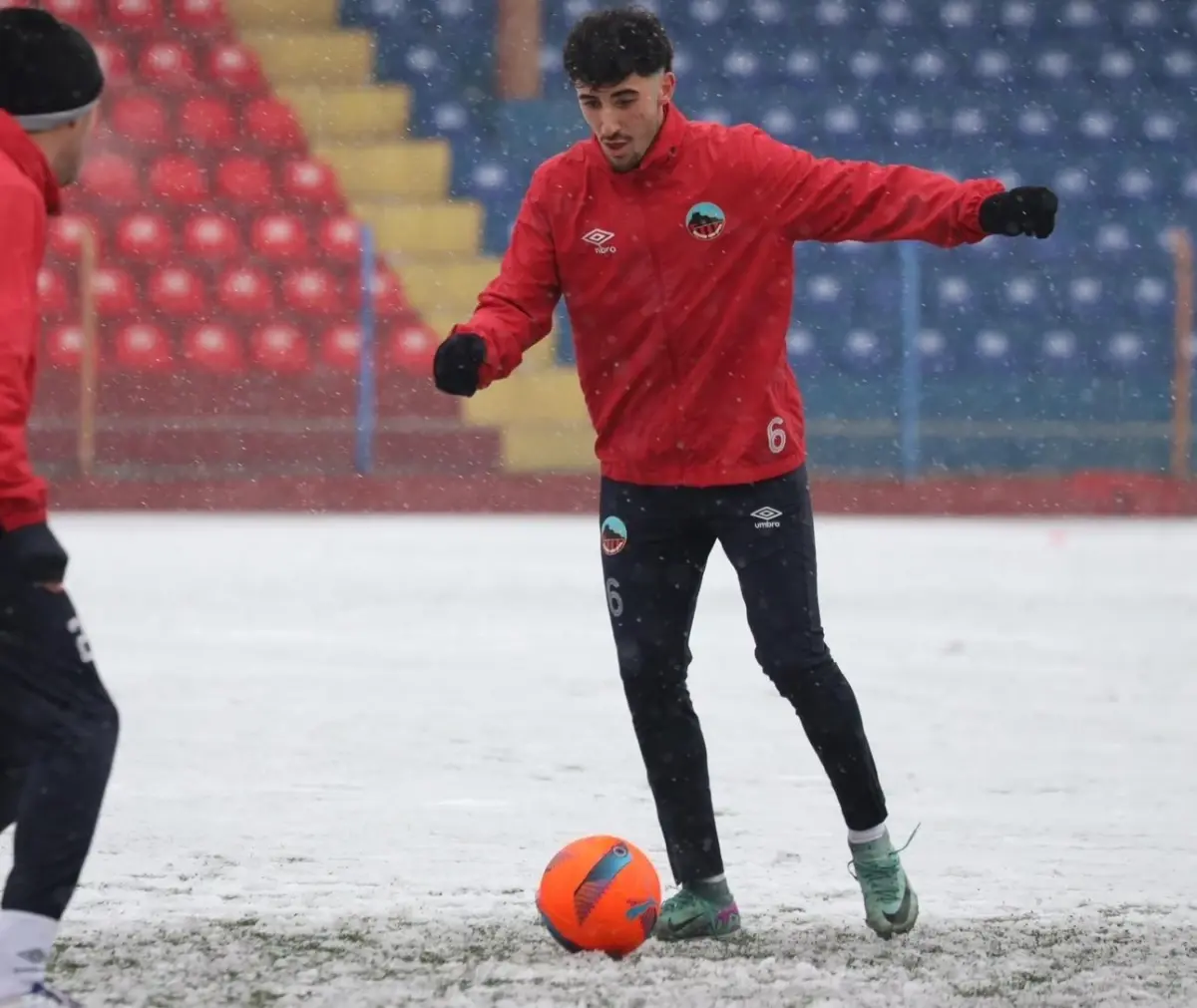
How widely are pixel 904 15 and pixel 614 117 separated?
16.2 metres

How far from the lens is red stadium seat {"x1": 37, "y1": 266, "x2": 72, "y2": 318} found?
1557 cm

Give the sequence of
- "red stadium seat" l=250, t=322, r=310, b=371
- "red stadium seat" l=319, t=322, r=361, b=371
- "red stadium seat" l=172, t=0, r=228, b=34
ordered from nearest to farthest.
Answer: "red stadium seat" l=319, t=322, r=361, b=371 < "red stadium seat" l=250, t=322, r=310, b=371 < "red stadium seat" l=172, t=0, r=228, b=34

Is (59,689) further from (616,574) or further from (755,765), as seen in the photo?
(755,765)

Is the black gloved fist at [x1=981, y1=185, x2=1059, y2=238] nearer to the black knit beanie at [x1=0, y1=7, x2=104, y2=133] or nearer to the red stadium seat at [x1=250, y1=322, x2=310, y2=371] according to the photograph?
the black knit beanie at [x1=0, y1=7, x2=104, y2=133]

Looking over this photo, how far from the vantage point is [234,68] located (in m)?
18.6

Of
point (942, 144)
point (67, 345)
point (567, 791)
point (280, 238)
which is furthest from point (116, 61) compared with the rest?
point (567, 791)

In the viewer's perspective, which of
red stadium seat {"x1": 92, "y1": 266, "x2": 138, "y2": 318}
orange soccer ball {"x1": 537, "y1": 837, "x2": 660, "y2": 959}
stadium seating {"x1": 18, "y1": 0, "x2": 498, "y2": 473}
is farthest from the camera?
red stadium seat {"x1": 92, "y1": 266, "x2": 138, "y2": 318}

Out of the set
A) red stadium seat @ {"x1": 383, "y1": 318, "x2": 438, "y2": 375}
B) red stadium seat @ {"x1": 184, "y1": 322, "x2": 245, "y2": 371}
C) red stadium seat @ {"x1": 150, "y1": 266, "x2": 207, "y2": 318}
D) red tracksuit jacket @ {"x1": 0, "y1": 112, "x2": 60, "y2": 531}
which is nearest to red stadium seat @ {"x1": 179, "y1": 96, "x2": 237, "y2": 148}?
red stadium seat @ {"x1": 150, "y1": 266, "x2": 207, "y2": 318}

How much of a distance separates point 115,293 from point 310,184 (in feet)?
6.91

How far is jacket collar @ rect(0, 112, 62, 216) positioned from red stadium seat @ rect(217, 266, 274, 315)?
46.2 feet

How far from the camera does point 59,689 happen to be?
9.85 ft

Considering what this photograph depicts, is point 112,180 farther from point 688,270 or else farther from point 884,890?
point 884,890

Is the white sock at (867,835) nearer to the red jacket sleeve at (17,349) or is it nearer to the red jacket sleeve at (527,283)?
the red jacket sleeve at (527,283)

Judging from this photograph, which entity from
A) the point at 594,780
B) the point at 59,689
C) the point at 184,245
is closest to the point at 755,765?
the point at 594,780
